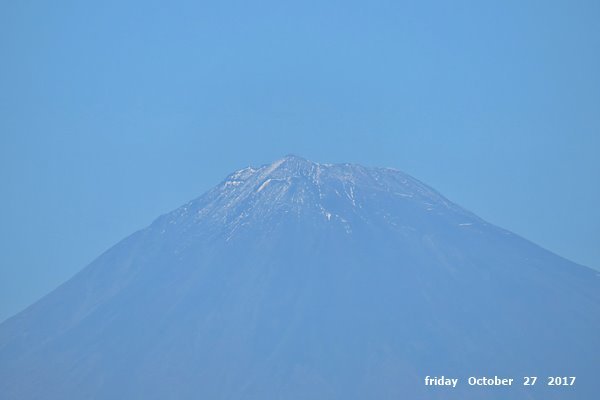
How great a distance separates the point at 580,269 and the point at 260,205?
24.5 meters

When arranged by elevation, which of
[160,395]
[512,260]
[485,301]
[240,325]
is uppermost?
[512,260]

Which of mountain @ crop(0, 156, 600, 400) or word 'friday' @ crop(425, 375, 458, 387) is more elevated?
mountain @ crop(0, 156, 600, 400)

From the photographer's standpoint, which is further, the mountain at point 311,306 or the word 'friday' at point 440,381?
the mountain at point 311,306

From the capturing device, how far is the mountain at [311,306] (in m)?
81.4

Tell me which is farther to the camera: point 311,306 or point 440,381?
point 311,306

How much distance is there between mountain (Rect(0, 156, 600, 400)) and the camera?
81.4 meters

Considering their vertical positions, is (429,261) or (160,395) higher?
(429,261)

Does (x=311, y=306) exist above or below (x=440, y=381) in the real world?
above

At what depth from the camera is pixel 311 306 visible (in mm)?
89250

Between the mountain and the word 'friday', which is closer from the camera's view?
the word 'friday'

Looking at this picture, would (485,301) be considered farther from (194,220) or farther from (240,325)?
(194,220)

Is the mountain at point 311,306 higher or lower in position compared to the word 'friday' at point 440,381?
higher

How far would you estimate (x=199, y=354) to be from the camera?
84.6m

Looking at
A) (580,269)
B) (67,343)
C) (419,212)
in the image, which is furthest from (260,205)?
(580,269)
